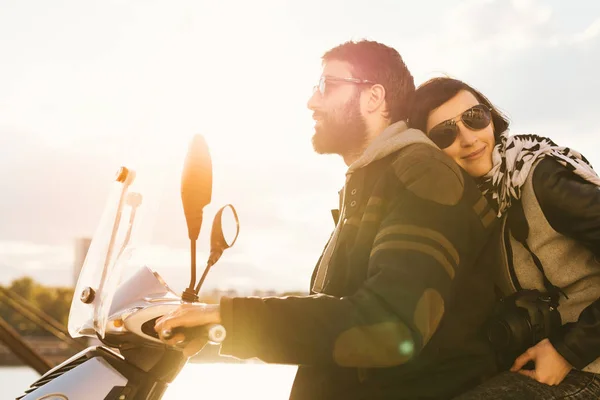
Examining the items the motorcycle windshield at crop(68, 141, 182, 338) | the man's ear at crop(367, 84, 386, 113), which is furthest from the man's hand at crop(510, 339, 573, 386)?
the motorcycle windshield at crop(68, 141, 182, 338)

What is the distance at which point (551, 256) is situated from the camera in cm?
237

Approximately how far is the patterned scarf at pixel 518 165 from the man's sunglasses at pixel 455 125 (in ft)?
0.49

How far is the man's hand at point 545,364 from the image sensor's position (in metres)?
2.16

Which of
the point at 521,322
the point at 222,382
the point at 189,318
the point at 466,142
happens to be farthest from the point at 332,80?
the point at 222,382

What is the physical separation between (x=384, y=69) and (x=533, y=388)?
1347 mm

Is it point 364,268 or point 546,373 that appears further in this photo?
point 546,373

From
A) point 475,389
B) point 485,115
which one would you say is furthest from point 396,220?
point 485,115

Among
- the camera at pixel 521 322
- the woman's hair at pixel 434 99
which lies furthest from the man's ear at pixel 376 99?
the camera at pixel 521 322

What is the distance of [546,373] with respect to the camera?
7.06ft

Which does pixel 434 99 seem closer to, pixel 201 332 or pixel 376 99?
pixel 376 99

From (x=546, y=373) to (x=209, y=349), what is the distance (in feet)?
3.57

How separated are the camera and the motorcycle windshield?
3.77 feet

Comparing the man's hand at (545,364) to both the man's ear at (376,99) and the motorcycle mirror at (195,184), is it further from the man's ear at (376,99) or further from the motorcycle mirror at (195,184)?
the motorcycle mirror at (195,184)

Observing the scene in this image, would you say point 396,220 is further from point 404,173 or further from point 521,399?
point 521,399
